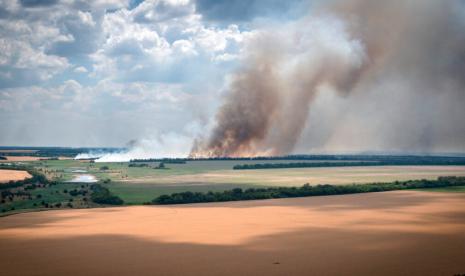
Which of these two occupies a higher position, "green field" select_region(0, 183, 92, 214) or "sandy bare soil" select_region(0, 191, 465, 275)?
"green field" select_region(0, 183, 92, 214)

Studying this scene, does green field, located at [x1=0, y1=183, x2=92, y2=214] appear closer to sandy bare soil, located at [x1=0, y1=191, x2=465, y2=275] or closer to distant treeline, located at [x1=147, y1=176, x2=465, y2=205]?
sandy bare soil, located at [x1=0, y1=191, x2=465, y2=275]

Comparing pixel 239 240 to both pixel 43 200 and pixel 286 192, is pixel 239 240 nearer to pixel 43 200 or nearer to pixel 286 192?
pixel 286 192

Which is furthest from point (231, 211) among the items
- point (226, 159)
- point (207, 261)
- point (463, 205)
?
point (226, 159)

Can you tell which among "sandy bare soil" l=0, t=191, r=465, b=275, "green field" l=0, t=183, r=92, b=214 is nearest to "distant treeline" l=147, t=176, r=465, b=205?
"sandy bare soil" l=0, t=191, r=465, b=275

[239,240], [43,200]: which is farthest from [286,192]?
[239,240]

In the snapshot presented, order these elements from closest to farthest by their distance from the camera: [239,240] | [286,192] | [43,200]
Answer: [239,240]
[43,200]
[286,192]

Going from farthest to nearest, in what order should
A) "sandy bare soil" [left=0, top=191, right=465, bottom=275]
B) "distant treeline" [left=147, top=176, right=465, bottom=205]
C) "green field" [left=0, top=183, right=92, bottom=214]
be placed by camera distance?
"distant treeline" [left=147, top=176, right=465, bottom=205]
"green field" [left=0, top=183, right=92, bottom=214]
"sandy bare soil" [left=0, top=191, right=465, bottom=275]
